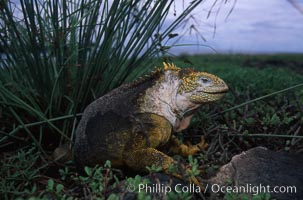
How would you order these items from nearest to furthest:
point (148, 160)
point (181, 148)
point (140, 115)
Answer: point (148, 160)
point (140, 115)
point (181, 148)

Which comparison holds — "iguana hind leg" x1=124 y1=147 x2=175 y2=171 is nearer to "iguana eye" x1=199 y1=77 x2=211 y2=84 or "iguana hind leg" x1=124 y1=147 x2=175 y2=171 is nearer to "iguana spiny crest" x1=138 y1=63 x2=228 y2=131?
"iguana spiny crest" x1=138 y1=63 x2=228 y2=131

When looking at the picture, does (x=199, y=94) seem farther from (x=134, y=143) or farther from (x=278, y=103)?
(x=278, y=103)

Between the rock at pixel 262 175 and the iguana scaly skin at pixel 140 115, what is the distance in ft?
1.18

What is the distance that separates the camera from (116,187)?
6.69ft

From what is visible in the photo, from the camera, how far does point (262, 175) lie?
2414 mm

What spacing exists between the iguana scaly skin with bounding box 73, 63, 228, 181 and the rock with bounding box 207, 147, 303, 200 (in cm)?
36

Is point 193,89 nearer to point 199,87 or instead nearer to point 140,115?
point 199,87

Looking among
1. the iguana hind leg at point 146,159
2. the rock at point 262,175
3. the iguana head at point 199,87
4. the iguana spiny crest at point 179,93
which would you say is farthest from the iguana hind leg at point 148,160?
the iguana head at point 199,87

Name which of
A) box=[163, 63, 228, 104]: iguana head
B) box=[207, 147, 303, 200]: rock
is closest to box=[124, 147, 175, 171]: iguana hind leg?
box=[207, 147, 303, 200]: rock

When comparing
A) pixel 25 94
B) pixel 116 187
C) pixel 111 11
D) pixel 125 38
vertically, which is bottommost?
pixel 116 187

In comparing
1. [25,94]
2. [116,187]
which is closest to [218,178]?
[116,187]

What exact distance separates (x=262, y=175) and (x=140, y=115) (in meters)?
0.70

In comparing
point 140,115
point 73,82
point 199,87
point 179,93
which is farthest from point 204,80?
point 73,82

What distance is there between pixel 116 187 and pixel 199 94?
807 mm
